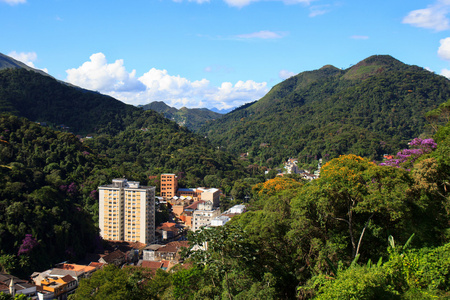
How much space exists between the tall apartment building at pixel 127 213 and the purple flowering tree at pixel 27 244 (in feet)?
27.5

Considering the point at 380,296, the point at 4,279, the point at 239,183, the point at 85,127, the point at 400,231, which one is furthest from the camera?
the point at 85,127

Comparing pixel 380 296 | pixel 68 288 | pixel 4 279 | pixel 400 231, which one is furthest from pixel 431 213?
pixel 4 279

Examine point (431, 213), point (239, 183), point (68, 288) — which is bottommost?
point (68, 288)

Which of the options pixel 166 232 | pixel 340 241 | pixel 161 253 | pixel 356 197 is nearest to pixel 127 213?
pixel 166 232

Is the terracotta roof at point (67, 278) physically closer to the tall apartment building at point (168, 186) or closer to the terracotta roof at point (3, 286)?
the terracotta roof at point (3, 286)

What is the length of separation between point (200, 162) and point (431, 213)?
52641mm

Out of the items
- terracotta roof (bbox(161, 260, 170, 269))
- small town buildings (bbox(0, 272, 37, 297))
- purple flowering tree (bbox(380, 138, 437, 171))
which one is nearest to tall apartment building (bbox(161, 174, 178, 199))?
terracotta roof (bbox(161, 260, 170, 269))

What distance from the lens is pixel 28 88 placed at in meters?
76.8

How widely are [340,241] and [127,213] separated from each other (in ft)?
85.8

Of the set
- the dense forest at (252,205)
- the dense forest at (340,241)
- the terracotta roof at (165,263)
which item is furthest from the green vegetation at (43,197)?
the dense forest at (340,241)

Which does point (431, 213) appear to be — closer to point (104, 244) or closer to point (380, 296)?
point (380, 296)

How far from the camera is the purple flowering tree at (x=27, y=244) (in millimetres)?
24641

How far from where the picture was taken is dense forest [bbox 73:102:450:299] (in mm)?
8984

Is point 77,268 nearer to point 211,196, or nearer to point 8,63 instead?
point 211,196
